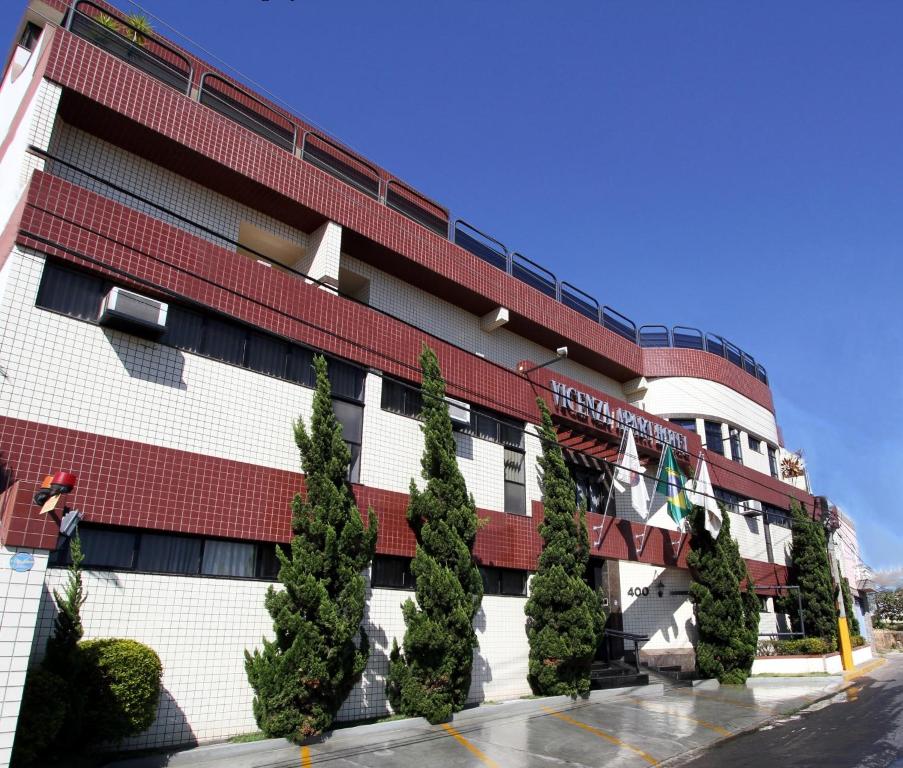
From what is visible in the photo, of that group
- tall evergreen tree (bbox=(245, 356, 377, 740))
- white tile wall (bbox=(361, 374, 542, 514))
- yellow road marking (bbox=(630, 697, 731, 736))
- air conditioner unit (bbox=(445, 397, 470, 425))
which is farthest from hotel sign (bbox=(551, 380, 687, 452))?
tall evergreen tree (bbox=(245, 356, 377, 740))

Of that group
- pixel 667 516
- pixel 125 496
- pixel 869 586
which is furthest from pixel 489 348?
pixel 869 586

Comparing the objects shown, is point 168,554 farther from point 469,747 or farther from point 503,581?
point 503,581

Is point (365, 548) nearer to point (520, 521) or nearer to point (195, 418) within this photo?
point (195, 418)

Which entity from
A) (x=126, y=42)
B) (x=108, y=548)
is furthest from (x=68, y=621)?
(x=126, y=42)

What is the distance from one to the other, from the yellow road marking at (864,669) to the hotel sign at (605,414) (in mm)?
9725

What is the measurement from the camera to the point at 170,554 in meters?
10.9

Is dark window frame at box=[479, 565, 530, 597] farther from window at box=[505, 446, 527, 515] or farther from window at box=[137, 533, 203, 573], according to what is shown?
window at box=[137, 533, 203, 573]

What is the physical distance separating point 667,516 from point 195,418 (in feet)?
45.2

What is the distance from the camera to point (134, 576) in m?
10.3

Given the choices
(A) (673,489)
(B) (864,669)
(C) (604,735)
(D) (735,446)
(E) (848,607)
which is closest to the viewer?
(C) (604,735)

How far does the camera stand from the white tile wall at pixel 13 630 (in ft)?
21.5

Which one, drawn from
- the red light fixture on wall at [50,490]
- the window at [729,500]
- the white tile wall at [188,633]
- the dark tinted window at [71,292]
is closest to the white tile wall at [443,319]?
the dark tinted window at [71,292]

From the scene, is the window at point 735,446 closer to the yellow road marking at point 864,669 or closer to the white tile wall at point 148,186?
the yellow road marking at point 864,669

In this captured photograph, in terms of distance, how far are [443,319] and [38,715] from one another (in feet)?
43.4
